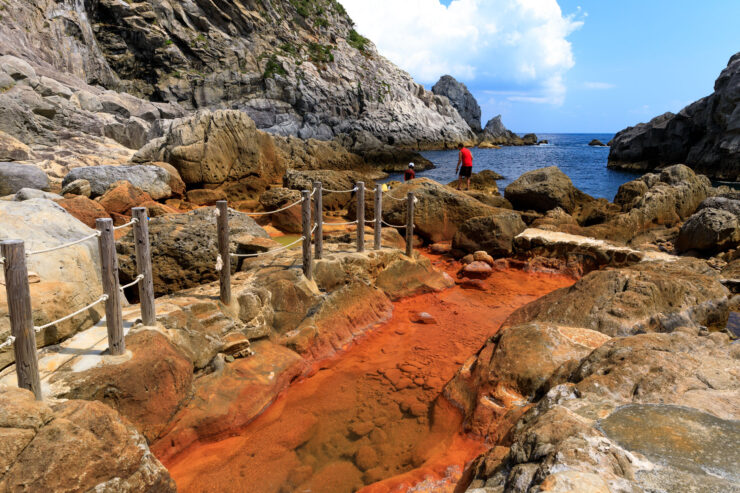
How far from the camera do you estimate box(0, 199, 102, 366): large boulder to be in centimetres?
383

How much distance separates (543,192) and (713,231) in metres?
4.90

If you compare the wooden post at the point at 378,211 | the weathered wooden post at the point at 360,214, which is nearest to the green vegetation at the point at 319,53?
the wooden post at the point at 378,211

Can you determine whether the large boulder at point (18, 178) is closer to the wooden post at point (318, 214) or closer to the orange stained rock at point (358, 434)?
the wooden post at point (318, 214)

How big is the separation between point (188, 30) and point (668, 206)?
133 ft

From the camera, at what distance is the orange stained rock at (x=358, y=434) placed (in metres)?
3.78

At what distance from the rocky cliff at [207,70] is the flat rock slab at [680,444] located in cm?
1913

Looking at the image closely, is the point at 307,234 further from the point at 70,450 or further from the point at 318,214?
the point at 70,450

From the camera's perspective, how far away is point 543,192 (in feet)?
46.8

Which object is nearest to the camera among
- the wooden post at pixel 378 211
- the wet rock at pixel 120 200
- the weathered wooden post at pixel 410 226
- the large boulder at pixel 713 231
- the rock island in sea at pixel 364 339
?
the rock island in sea at pixel 364 339

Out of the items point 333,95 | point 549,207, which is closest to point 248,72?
point 333,95

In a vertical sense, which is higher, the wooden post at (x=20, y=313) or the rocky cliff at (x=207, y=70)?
the rocky cliff at (x=207, y=70)

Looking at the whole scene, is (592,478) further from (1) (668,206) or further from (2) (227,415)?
(1) (668,206)

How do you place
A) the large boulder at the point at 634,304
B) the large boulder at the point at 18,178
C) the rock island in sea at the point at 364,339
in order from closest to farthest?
the rock island in sea at the point at 364,339 < the large boulder at the point at 634,304 < the large boulder at the point at 18,178

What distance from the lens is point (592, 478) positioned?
80.2 inches
